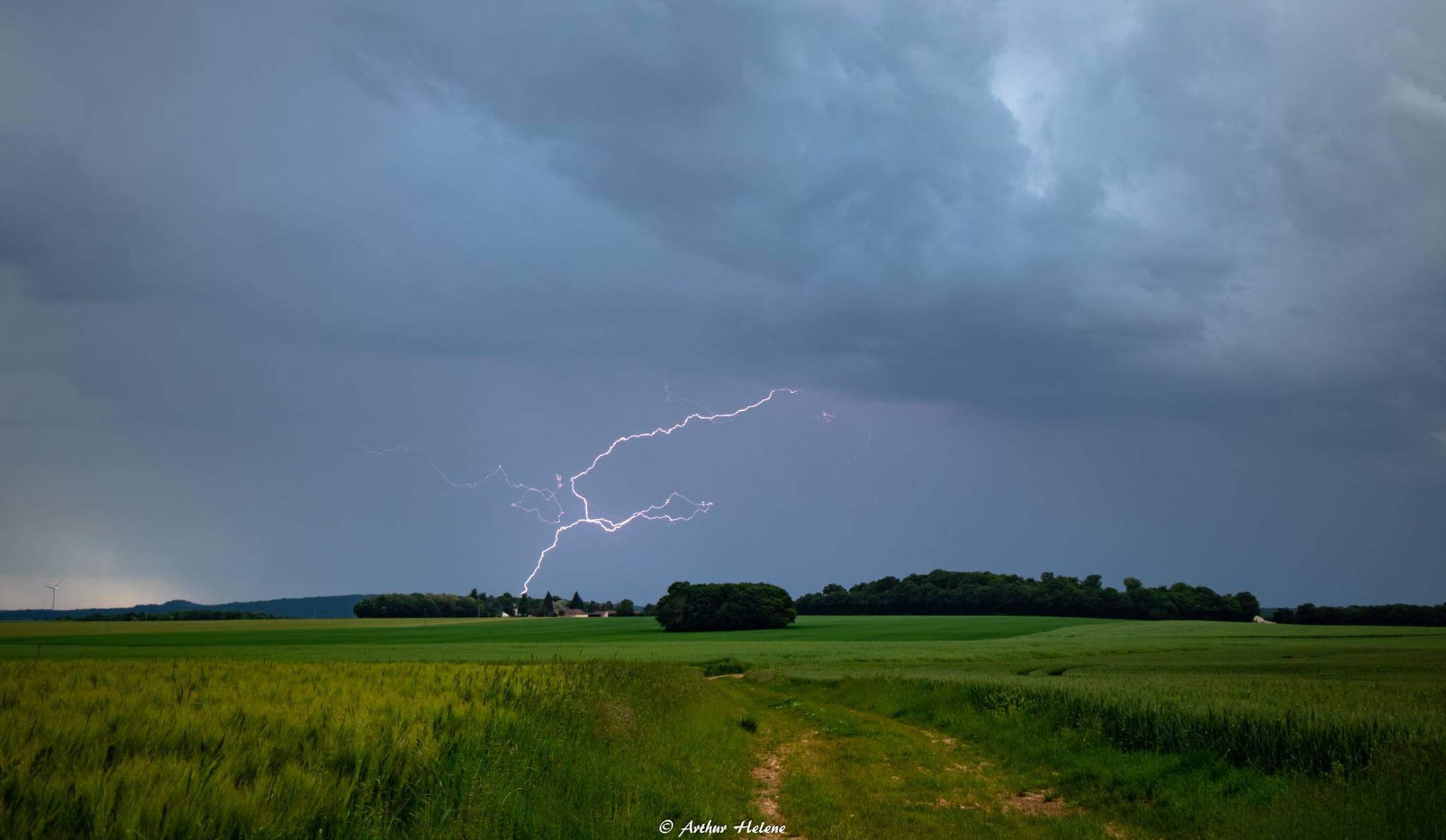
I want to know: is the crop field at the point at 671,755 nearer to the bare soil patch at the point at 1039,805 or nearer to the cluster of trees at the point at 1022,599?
the bare soil patch at the point at 1039,805

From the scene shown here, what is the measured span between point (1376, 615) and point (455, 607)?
543ft

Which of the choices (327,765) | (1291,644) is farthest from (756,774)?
(1291,644)

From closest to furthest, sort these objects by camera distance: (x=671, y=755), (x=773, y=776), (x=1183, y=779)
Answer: (x=1183, y=779) → (x=671, y=755) → (x=773, y=776)

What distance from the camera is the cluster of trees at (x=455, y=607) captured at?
14575 cm

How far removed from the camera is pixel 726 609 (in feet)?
340

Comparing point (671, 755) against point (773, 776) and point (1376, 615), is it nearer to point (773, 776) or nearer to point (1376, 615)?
point (773, 776)

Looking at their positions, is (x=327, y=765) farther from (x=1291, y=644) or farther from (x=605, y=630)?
(x=605, y=630)

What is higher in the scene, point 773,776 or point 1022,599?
point 773,776

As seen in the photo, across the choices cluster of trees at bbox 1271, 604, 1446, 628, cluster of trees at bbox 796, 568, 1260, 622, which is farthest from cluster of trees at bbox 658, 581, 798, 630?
cluster of trees at bbox 1271, 604, 1446, 628

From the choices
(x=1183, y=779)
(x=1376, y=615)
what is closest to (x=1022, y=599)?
(x=1376, y=615)

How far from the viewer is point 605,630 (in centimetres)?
9244

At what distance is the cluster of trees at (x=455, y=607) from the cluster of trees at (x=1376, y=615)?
124 meters

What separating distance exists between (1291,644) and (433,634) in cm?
8156

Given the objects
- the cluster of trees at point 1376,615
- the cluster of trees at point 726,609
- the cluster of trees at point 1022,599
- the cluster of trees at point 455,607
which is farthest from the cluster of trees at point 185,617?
the cluster of trees at point 1376,615
